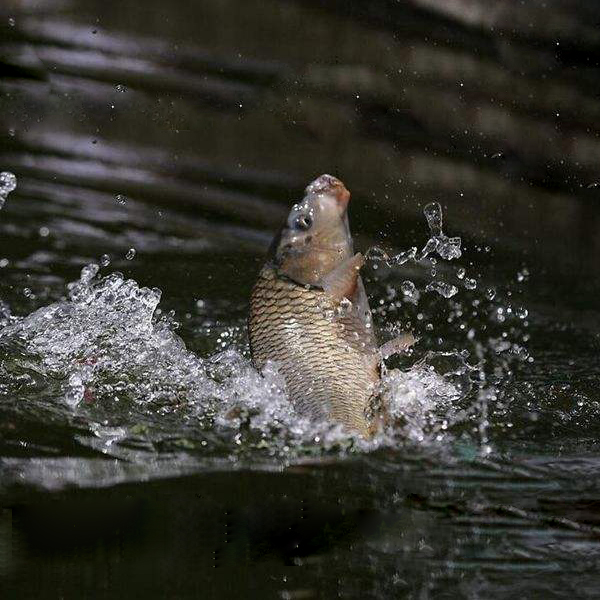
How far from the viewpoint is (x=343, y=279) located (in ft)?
7.22

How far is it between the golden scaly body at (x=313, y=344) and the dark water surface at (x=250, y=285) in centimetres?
6

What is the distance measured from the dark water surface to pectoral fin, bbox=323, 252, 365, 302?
20cm

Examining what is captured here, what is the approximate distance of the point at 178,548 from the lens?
1.96 meters

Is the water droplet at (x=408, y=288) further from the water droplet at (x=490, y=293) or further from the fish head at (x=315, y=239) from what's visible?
the fish head at (x=315, y=239)

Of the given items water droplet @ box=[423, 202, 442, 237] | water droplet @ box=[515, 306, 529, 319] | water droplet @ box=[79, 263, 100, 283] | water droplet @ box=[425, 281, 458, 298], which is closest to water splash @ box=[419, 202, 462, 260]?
water droplet @ box=[423, 202, 442, 237]

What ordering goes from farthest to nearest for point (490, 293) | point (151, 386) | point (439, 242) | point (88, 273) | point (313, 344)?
point (439, 242), point (490, 293), point (88, 273), point (151, 386), point (313, 344)

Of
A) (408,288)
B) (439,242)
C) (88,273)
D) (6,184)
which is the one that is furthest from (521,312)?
(6,184)

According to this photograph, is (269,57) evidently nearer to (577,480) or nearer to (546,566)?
(577,480)

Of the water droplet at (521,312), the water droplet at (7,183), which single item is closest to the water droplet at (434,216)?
the water droplet at (521,312)

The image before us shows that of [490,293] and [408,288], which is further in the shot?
[490,293]

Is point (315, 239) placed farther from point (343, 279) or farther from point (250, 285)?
point (250, 285)

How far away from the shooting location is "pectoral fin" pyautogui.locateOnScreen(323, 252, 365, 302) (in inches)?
86.6

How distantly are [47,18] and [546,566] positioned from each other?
102 inches

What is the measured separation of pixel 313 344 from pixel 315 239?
20 cm
